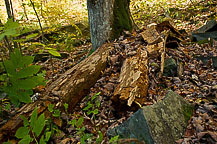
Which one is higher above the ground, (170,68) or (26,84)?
(26,84)

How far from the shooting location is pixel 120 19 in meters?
4.74

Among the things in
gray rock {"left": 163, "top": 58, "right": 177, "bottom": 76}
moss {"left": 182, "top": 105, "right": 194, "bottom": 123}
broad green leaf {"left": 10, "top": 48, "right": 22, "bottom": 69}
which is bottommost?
moss {"left": 182, "top": 105, "right": 194, "bottom": 123}

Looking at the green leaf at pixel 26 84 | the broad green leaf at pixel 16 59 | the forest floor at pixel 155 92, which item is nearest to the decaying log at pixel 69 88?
the forest floor at pixel 155 92

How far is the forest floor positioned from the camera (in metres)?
2.22

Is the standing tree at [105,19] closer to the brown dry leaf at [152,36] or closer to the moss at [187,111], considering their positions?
the brown dry leaf at [152,36]

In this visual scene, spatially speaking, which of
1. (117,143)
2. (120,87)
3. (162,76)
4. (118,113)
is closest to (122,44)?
(162,76)

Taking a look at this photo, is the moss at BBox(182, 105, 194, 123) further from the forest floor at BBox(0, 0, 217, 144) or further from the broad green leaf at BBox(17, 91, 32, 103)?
the broad green leaf at BBox(17, 91, 32, 103)

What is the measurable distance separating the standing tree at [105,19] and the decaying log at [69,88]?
0.74 metres

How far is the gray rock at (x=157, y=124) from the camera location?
187 cm

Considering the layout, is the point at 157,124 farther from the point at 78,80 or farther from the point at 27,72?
the point at 78,80

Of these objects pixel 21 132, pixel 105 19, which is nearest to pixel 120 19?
pixel 105 19

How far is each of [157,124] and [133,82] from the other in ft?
2.90

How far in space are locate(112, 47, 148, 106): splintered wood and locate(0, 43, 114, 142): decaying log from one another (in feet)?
2.03

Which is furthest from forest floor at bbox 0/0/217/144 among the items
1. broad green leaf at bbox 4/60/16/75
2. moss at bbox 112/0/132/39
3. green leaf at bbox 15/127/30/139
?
broad green leaf at bbox 4/60/16/75
